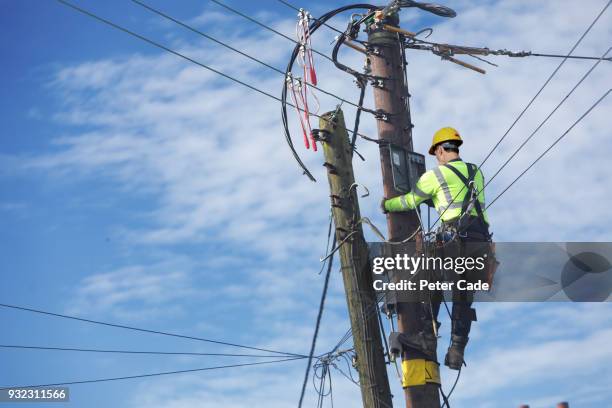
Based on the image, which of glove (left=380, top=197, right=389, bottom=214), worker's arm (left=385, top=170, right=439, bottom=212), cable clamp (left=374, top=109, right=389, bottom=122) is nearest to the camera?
worker's arm (left=385, top=170, right=439, bottom=212)

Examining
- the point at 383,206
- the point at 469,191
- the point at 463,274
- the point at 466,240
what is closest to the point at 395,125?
the point at 383,206

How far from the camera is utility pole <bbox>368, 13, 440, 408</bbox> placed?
33.8ft

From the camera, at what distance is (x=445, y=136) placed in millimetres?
10734

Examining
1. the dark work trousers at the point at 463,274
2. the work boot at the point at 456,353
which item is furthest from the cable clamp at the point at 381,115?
the work boot at the point at 456,353

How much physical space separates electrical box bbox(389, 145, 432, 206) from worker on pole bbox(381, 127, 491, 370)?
29 cm

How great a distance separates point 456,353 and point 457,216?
1435 mm

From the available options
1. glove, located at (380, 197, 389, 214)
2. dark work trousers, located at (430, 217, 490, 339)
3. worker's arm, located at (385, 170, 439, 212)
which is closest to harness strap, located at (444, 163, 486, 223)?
dark work trousers, located at (430, 217, 490, 339)

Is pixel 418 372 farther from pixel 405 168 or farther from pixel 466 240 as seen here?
pixel 405 168

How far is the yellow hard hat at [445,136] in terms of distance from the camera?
35.2ft

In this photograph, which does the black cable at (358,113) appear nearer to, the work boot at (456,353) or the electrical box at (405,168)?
the electrical box at (405,168)

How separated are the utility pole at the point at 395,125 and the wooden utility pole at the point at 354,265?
0.30 metres

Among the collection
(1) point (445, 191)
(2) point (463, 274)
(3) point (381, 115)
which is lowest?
(2) point (463, 274)

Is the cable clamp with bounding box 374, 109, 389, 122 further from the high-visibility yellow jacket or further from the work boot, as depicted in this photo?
the work boot

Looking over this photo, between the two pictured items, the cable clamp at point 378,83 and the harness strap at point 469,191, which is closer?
the harness strap at point 469,191
